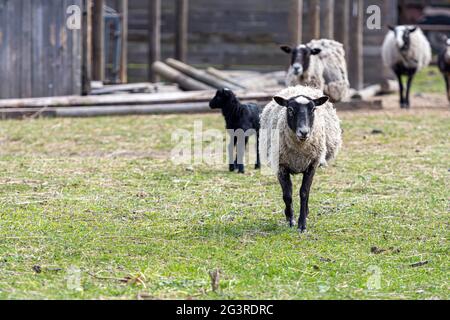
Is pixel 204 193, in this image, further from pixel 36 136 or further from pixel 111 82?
pixel 111 82

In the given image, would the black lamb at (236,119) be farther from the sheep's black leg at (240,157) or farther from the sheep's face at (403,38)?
the sheep's face at (403,38)

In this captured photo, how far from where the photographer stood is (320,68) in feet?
46.7

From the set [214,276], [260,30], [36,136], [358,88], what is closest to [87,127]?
[36,136]

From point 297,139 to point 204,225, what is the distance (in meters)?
1.11

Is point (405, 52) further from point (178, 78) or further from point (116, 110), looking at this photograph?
point (116, 110)

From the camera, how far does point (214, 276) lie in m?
6.63

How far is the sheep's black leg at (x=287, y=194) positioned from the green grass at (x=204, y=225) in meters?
0.13

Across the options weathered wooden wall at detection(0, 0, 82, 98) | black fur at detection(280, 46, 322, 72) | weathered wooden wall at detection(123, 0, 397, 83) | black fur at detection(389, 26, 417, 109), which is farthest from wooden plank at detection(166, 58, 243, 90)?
weathered wooden wall at detection(123, 0, 397, 83)

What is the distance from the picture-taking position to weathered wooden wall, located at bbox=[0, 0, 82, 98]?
56.7 ft

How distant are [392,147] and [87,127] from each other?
4.68 metres

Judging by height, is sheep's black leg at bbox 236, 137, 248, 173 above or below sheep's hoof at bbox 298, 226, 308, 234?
above

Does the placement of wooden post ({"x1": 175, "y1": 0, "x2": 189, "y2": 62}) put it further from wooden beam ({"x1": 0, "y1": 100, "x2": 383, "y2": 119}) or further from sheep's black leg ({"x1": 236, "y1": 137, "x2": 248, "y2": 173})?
sheep's black leg ({"x1": 236, "y1": 137, "x2": 248, "y2": 173})

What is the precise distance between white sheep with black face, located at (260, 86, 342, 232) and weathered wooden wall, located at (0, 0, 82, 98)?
8.92 meters
